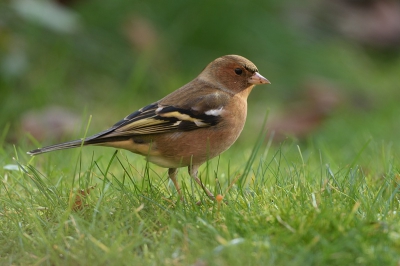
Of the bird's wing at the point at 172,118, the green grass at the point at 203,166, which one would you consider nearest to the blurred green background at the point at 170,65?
the green grass at the point at 203,166

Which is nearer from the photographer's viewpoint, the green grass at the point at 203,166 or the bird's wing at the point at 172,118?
the green grass at the point at 203,166

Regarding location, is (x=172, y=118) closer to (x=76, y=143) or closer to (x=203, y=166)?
(x=76, y=143)

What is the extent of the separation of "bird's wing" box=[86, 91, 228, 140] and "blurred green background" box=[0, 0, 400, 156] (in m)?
2.11

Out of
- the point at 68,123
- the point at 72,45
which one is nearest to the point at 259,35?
the point at 72,45

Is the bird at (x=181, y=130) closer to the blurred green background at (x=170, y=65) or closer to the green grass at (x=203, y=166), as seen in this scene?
the green grass at (x=203, y=166)

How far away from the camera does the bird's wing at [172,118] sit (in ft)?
14.0

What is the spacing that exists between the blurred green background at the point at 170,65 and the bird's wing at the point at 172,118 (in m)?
2.11

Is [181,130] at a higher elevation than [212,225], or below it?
higher

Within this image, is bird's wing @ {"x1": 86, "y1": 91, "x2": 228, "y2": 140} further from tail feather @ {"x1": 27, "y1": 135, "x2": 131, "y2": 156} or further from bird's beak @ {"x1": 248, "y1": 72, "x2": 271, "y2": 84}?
bird's beak @ {"x1": 248, "y1": 72, "x2": 271, "y2": 84}

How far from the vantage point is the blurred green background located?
7148mm

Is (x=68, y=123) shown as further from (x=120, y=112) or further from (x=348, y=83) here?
(x=348, y=83)

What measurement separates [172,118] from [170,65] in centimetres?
454

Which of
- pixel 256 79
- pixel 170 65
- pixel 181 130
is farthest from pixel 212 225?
pixel 170 65

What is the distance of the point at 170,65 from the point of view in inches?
347
